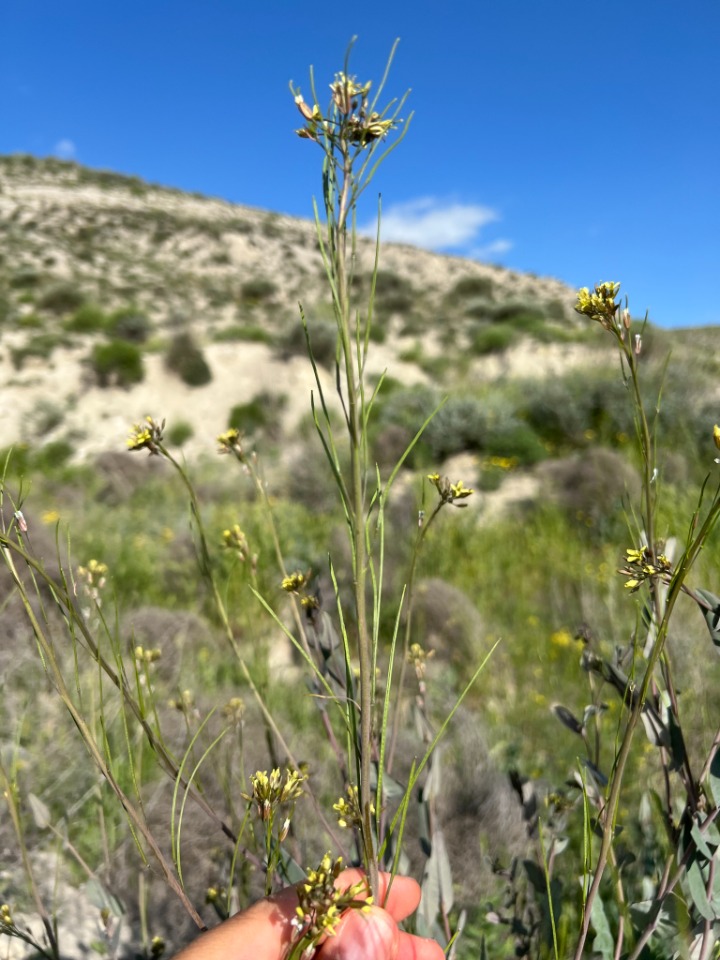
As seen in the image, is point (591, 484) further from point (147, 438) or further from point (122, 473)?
point (122, 473)

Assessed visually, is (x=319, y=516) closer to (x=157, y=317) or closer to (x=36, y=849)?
(x=36, y=849)

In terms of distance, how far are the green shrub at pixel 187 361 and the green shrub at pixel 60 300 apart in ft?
25.5

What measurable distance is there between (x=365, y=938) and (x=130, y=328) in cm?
1642

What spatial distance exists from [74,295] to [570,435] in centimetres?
1706

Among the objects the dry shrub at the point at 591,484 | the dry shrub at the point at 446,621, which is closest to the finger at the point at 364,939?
the dry shrub at the point at 446,621

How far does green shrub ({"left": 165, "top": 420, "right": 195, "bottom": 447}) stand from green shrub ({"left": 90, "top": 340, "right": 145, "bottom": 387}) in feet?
6.74

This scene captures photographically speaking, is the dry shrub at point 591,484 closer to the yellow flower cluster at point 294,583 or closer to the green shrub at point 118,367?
the yellow flower cluster at point 294,583

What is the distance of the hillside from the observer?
39.8ft

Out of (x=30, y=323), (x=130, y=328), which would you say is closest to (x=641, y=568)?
(x=130, y=328)

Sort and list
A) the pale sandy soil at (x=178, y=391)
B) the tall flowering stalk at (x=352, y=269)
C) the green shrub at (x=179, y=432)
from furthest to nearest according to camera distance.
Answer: the pale sandy soil at (x=178, y=391), the green shrub at (x=179, y=432), the tall flowering stalk at (x=352, y=269)

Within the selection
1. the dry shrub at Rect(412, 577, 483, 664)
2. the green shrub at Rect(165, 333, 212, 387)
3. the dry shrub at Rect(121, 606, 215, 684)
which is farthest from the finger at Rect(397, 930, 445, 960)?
the green shrub at Rect(165, 333, 212, 387)

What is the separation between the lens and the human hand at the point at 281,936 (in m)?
0.71

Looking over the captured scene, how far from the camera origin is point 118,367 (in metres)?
12.6

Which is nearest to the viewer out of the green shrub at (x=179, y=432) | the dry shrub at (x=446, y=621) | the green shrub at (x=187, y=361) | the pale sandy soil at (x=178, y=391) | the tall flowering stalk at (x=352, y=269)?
the tall flowering stalk at (x=352, y=269)
